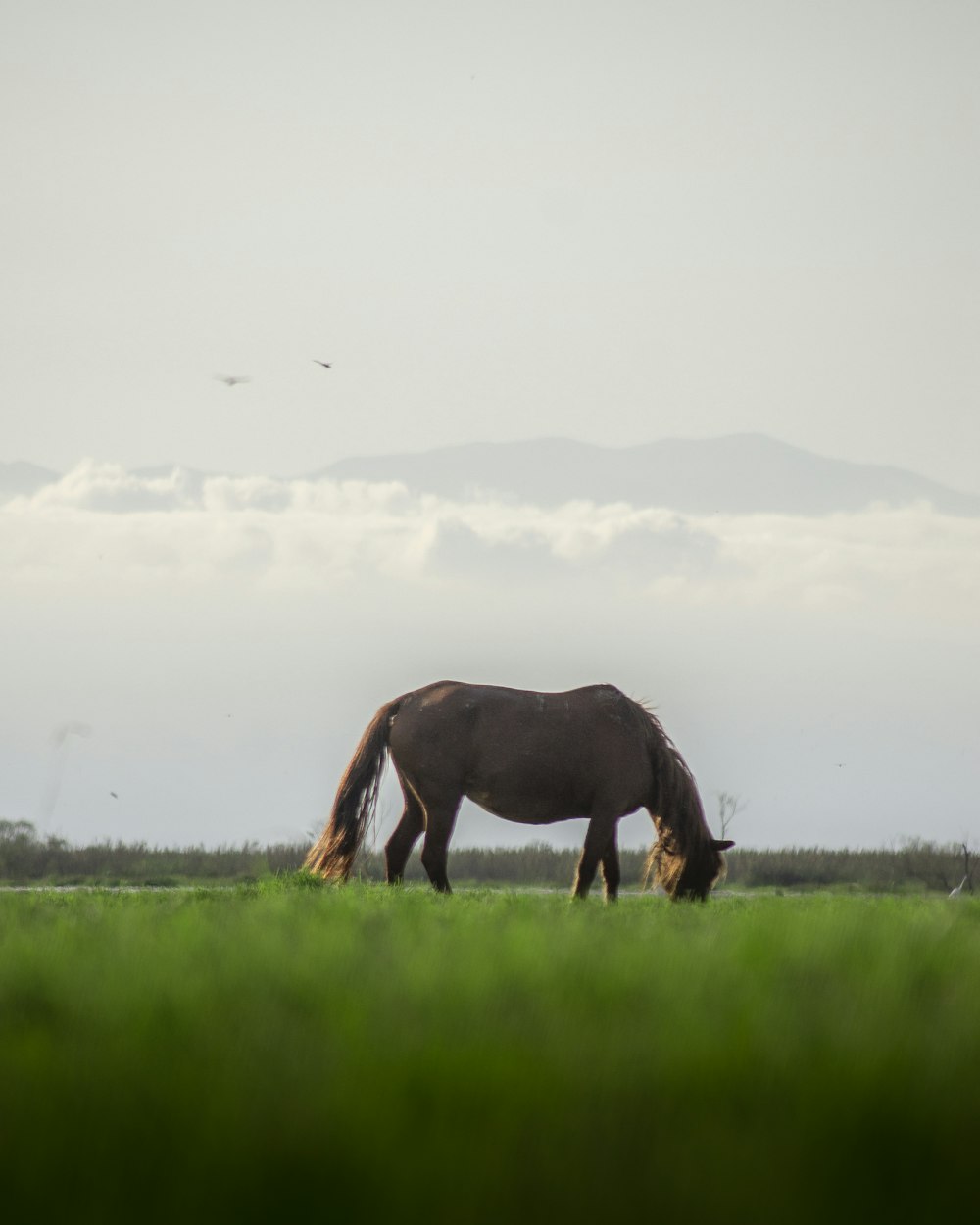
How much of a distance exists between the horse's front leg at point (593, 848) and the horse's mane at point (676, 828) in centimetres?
44

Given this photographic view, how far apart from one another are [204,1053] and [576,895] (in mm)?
8269

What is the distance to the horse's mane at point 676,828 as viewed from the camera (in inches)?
508

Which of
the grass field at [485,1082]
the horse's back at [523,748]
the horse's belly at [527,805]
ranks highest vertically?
the horse's back at [523,748]

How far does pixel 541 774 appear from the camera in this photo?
13.1m

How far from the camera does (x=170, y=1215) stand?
3.26 meters

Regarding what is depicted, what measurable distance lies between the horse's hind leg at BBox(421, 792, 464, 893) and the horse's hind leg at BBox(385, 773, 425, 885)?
Result: 1.39ft

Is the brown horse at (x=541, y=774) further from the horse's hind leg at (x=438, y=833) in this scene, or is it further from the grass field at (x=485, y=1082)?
the grass field at (x=485, y=1082)

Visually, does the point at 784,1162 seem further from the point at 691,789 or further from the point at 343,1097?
the point at 691,789

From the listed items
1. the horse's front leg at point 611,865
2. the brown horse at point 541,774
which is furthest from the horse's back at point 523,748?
the horse's front leg at point 611,865

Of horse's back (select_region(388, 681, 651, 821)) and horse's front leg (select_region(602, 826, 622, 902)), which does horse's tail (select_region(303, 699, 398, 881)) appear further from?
horse's front leg (select_region(602, 826, 622, 902))

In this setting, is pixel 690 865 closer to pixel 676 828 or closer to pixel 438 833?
pixel 676 828

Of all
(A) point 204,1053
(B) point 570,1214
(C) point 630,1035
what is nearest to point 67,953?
(A) point 204,1053

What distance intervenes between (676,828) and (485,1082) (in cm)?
902

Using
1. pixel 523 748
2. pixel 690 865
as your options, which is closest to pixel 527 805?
pixel 523 748
